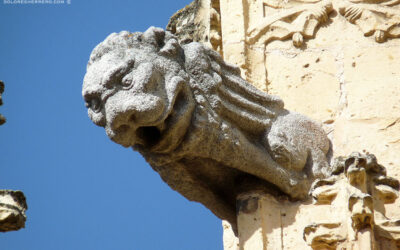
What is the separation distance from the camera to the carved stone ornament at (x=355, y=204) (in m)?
4.76

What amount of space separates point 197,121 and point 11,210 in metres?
1.02

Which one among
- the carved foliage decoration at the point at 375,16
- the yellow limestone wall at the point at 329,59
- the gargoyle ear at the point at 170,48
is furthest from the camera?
the carved foliage decoration at the point at 375,16

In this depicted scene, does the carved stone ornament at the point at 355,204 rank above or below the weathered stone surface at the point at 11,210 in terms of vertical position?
above

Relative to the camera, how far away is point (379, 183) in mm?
4953

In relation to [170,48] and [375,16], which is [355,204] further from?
[375,16]

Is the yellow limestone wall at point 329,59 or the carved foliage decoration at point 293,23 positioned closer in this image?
the yellow limestone wall at point 329,59

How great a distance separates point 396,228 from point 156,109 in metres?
0.95

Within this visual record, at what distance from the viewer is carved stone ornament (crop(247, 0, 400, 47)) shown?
240 inches

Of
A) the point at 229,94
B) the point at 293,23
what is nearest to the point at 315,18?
the point at 293,23

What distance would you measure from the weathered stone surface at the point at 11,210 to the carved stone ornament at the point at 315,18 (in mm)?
1950

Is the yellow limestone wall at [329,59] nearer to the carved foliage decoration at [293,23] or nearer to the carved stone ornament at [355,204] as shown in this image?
the carved foliage decoration at [293,23]

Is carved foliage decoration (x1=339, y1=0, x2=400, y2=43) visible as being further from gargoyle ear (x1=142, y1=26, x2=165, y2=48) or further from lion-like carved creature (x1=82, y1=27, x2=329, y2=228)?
gargoyle ear (x1=142, y1=26, x2=165, y2=48)

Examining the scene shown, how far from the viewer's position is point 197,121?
523cm

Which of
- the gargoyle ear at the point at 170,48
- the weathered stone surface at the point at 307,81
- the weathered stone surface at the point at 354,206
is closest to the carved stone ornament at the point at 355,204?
the weathered stone surface at the point at 354,206
